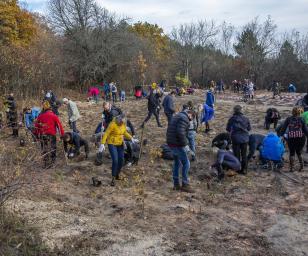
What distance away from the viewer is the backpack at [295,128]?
8.95 m

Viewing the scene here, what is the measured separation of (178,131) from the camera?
770cm

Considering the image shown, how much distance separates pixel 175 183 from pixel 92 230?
259 cm

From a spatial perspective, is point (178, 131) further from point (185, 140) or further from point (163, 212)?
point (163, 212)

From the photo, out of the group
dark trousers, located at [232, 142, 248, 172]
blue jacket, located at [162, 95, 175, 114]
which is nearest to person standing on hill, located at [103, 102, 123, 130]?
dark trousers, located at [232, 142, 248, 172]

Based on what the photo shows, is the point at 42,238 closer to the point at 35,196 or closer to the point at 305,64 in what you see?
the point at 35,196

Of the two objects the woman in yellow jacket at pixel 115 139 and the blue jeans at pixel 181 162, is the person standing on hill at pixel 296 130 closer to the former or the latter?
the blue jeans at pixel 181 162

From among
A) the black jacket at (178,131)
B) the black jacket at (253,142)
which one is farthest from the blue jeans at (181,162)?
the black jacket at (253,142)

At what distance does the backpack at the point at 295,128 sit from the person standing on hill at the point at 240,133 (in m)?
0.91

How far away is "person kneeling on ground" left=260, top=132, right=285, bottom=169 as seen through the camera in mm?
9266

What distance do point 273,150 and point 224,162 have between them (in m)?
1.30

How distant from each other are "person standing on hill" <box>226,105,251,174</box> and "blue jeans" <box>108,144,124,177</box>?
253 cm

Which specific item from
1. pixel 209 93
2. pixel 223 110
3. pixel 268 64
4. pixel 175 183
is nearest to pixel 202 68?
pixel 268 64

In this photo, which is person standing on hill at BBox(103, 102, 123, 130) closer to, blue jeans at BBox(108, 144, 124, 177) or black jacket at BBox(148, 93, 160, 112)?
blue jeans at BBox(108, 144, 124, 177)

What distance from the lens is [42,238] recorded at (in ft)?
17.6
